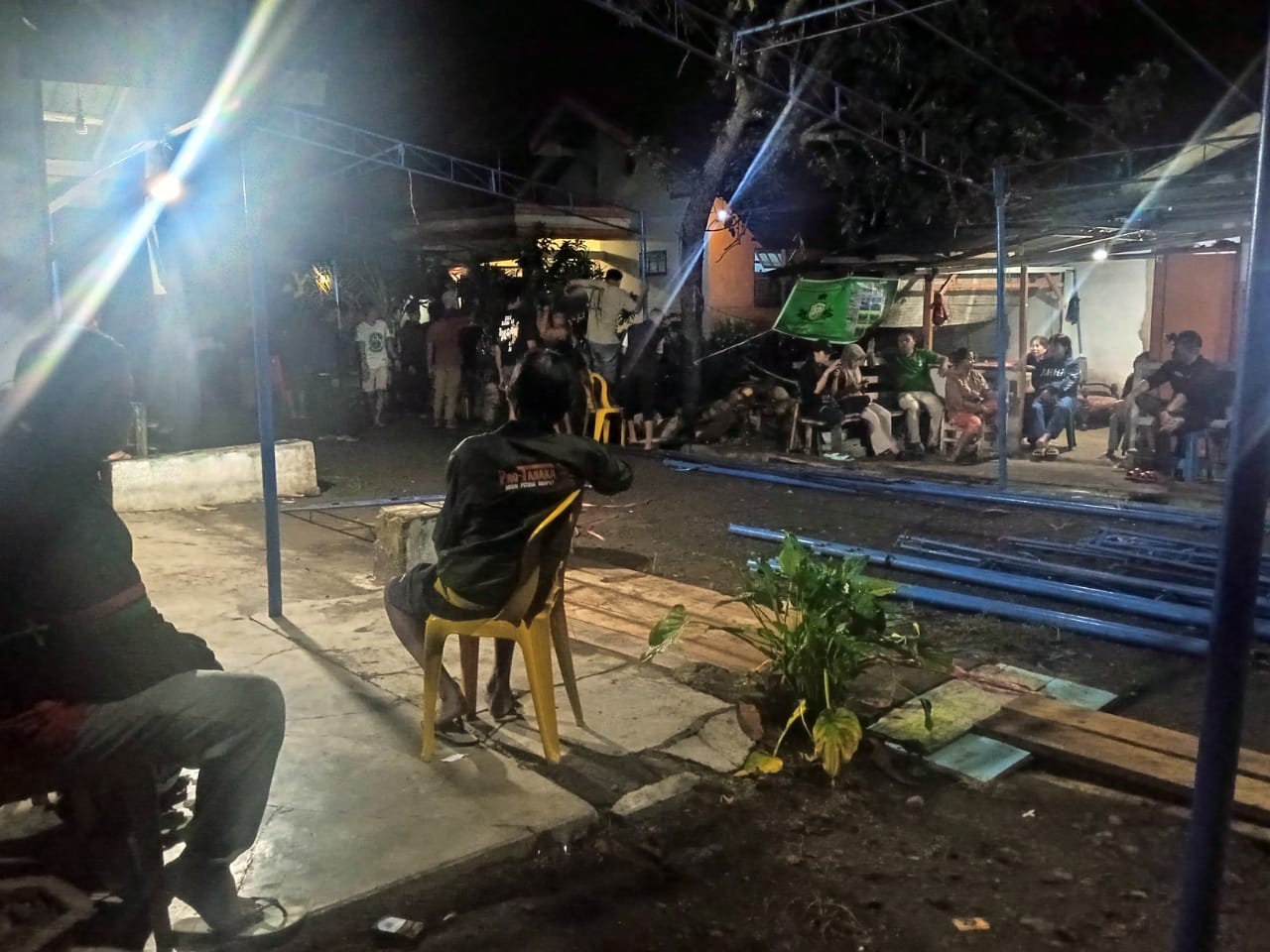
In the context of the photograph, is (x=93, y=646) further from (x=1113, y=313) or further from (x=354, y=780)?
(x=1113, y=313)

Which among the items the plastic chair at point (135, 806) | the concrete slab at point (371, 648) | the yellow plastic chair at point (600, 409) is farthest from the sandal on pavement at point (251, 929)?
the yellow plastic chair at point (600, 409)

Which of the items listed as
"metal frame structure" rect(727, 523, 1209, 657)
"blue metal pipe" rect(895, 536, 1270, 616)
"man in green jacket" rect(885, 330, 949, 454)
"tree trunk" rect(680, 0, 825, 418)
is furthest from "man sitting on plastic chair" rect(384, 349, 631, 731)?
"tree trunk" rect(680, 0, 825, 418)

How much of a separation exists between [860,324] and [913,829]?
990 centimetres

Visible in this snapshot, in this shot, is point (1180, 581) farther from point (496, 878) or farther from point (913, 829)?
point (496, 878)

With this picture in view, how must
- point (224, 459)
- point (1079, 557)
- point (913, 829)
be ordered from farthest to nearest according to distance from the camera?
point (224, 459) < point (1079, 557) < point (913, 829)

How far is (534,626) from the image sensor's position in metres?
4.03

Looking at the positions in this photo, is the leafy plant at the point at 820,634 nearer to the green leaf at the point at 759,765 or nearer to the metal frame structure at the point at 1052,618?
the green leaf at the point at 759,765

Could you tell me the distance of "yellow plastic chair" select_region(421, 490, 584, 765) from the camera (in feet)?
13.0

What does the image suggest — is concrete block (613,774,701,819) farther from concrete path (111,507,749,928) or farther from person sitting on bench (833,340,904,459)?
person sitting on bench (833,340,904,459)

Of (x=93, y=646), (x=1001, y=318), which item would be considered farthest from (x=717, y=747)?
(x=1001, y=318)

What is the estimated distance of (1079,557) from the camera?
773cm

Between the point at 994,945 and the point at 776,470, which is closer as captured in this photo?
the point at 994,945

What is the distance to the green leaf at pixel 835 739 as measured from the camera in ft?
13.3

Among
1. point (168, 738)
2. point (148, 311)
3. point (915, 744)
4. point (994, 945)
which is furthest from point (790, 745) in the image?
Answer: point (148, 311)
